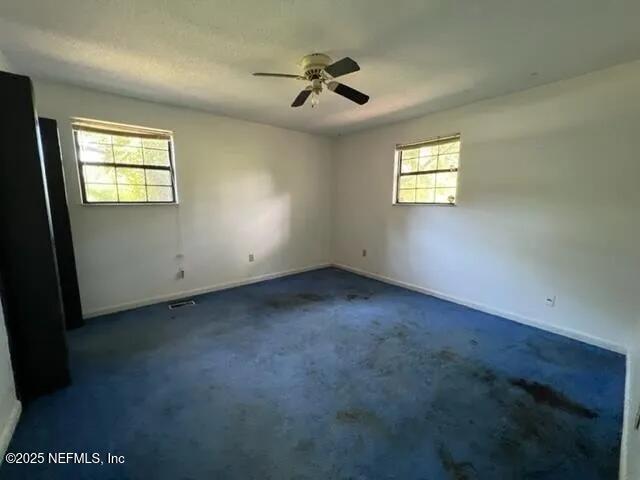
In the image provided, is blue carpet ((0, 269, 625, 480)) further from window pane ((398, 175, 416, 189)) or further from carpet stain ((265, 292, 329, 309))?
window pane ((398, 175, 416, 189))

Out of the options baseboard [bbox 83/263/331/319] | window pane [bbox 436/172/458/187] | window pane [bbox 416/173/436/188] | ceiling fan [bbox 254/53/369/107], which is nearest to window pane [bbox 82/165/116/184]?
baseboard [bbox 83/263/331/319]

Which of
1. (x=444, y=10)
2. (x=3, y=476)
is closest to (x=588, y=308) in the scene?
(x=444, y=10)

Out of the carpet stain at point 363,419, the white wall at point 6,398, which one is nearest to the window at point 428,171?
the carpet stain at point 363,419

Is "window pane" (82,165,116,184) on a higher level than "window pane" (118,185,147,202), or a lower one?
higher

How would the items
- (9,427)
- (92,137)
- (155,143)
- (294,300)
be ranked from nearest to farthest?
(9,427) < (92,137) < (155,143) < (294,300)

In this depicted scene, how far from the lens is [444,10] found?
1.75m

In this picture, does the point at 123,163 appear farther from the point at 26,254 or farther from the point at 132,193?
the point at 26,254

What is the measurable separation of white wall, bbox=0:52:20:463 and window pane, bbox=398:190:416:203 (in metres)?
4.36

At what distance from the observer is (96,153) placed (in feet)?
10.6

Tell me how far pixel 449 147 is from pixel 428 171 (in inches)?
16.2

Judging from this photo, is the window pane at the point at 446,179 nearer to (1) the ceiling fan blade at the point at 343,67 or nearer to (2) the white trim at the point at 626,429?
(1) the ceiling fan blade at the point at 343,67

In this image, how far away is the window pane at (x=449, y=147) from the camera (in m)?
3.70

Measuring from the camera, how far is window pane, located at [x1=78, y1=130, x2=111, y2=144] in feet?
10.2

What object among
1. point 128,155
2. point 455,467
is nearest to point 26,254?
point 128,155
